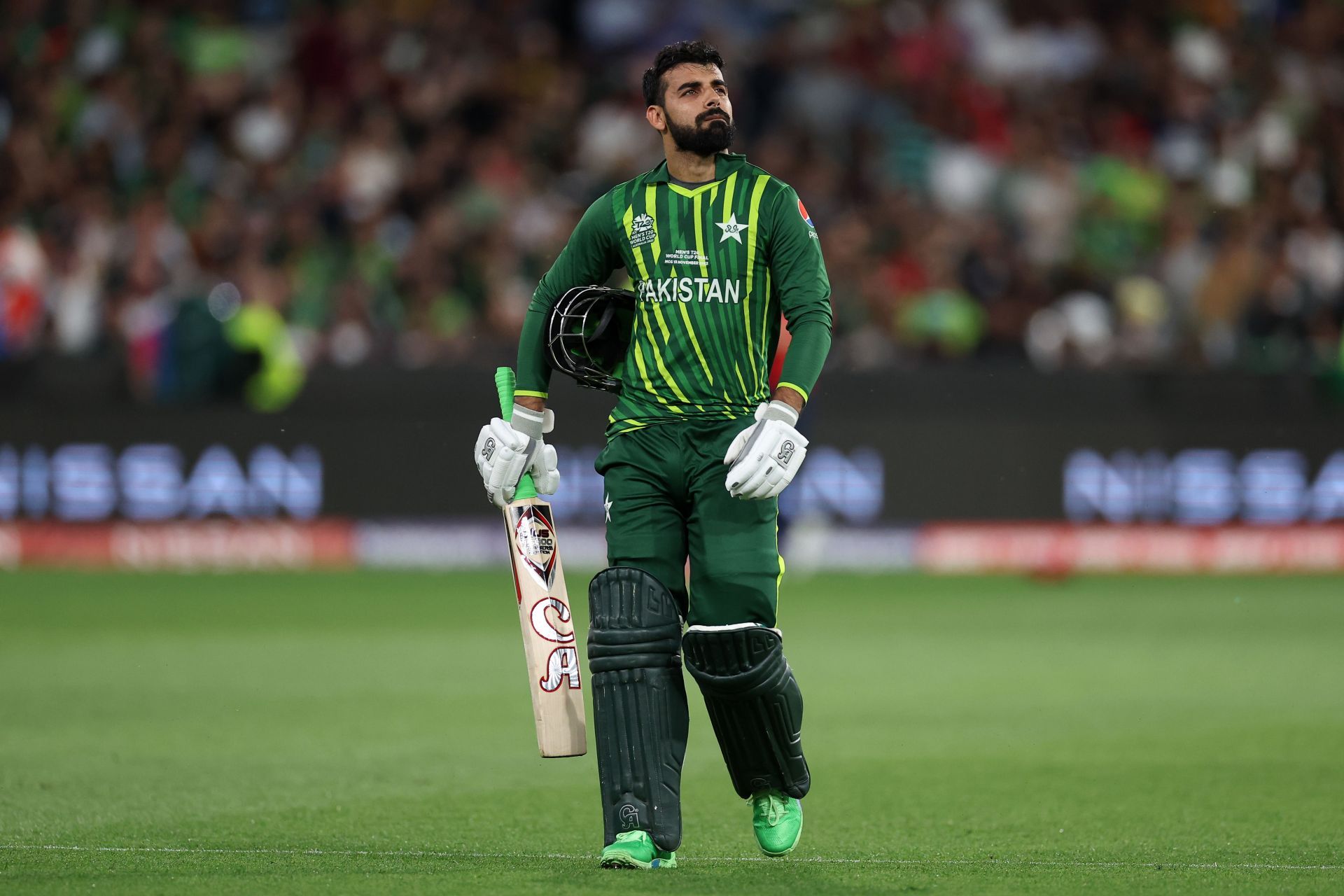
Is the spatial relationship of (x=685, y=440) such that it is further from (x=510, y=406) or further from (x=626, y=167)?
(x=626, y=167)

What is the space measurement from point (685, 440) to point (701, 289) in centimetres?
40

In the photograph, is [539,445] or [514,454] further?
[539,445]

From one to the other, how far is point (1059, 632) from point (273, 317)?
248 inches

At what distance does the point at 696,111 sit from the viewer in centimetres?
529

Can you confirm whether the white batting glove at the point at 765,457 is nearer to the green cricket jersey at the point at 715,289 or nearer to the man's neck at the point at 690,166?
the green cricket jersey at the point at 715,289

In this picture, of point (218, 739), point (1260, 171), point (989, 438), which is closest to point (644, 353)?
point (218, 739)

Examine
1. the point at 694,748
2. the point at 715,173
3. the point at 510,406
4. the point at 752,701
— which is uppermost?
the point at 715,173

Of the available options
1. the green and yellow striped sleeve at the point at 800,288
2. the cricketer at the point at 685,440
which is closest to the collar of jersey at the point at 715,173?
the cricketer at the point at 685,440

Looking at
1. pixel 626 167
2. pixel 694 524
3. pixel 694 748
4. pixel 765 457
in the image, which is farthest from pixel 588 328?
pixel 626 167

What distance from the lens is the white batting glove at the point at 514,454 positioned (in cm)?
538

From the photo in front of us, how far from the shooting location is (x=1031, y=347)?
1477 centimetres

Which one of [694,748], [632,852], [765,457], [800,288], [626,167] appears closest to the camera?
[765,457]

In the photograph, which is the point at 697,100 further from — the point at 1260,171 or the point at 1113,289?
the point at 1260,171

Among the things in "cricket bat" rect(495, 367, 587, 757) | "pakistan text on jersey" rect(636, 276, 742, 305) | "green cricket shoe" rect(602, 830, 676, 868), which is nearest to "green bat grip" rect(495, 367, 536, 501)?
"cricket bat" rect(495, 367, 587, 757)
